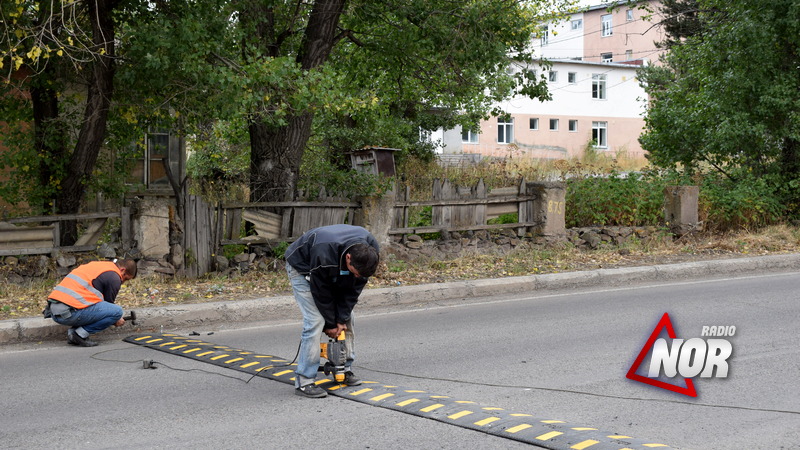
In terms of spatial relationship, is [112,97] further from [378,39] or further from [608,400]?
[608,400]

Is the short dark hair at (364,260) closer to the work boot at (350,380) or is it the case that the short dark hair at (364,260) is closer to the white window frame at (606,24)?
the work boot at (350,380)

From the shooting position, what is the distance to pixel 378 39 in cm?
1304

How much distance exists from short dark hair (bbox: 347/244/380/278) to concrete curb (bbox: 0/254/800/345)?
4006 mm

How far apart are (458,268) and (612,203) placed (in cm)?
429

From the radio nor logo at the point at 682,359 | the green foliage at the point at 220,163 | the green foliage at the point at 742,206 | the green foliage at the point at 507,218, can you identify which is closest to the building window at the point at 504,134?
the green foliage at the point at 220,163

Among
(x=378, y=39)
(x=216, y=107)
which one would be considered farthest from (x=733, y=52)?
(x=216, y=107)

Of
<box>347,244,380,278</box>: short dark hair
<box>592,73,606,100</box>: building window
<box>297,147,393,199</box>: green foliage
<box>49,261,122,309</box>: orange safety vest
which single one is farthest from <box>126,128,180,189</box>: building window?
<box>592,73,606,100</box>: building window

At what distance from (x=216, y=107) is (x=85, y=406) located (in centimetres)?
519

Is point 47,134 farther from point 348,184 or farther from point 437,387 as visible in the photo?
point 437,387

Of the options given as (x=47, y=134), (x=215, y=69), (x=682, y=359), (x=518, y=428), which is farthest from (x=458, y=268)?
(x=518, y=428)

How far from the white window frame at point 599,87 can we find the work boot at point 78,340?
136ft

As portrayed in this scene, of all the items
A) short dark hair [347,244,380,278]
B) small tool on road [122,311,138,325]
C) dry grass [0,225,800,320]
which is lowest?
small tool on road [122,311,138,325]

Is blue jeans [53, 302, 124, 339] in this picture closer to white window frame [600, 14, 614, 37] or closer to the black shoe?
the black shoe

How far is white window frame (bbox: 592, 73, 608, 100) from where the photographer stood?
1806 inches
